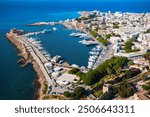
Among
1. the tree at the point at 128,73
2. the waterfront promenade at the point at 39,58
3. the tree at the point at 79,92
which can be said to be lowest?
the tree at the point at 79,92

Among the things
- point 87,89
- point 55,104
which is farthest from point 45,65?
point 55,104

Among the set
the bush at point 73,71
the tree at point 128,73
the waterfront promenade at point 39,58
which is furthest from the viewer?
the bush at point 73,71

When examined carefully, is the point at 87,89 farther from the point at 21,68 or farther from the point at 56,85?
the point at 21,68

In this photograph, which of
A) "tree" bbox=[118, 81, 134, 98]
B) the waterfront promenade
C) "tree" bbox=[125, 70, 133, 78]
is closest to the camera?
"tree" bbox=[118, 81, 134, 98]

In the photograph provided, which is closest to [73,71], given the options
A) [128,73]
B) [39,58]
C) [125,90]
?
[128,73]

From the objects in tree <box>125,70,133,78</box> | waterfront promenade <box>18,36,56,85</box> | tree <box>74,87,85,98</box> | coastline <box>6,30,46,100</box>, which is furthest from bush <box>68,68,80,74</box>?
tree <box>74,87,85,98</box>

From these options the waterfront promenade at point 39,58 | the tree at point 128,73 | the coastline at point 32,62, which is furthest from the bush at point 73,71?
the tree at point 128,73

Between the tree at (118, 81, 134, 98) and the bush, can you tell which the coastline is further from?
the tree at (118, 81, 134, 98)

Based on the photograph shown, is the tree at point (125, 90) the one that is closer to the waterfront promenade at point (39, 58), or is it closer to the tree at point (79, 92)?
the tree at point (79, 92)

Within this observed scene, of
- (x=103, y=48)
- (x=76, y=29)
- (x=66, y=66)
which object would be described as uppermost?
(x=76, y=29)
